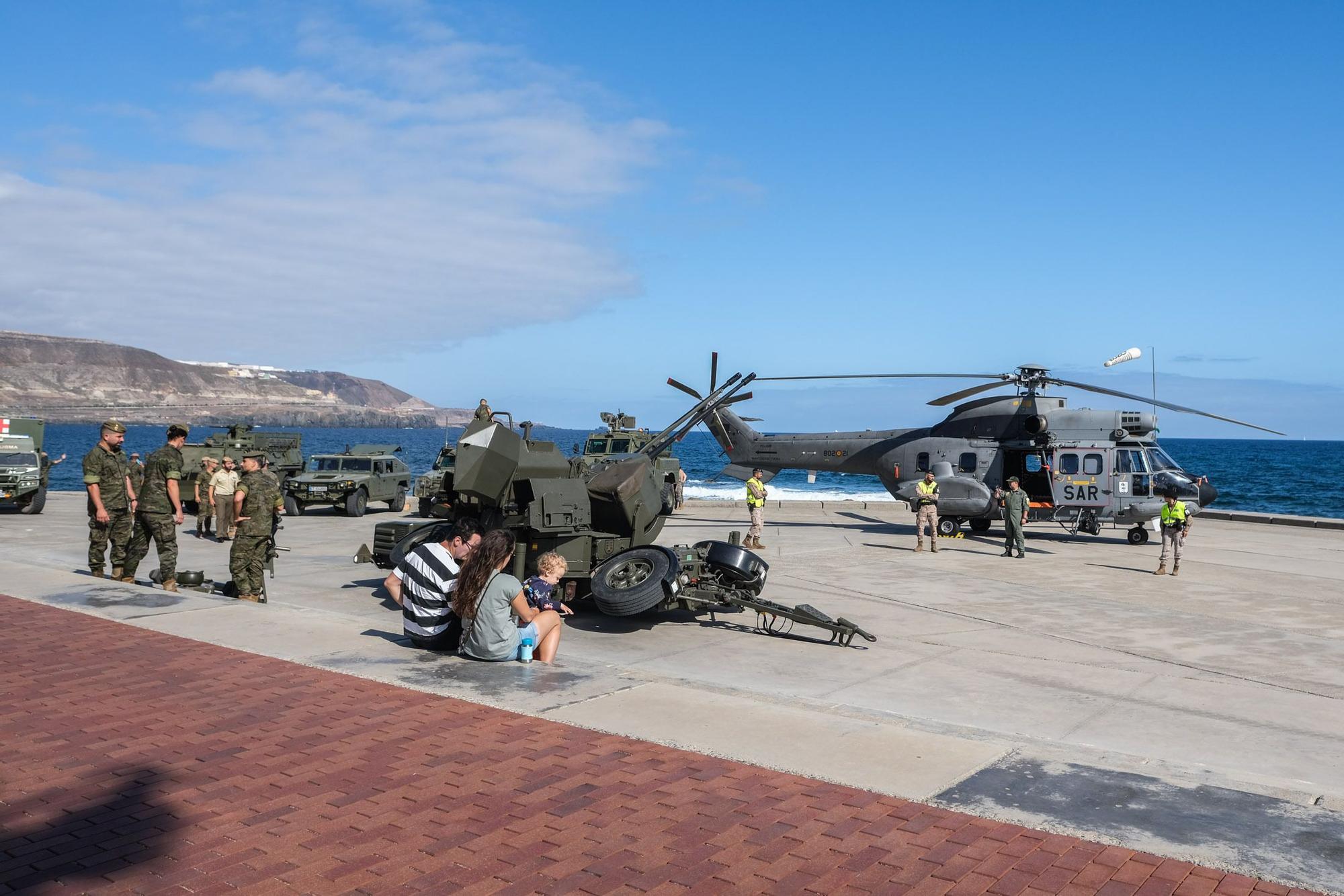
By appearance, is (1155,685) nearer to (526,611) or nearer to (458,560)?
(526,611)

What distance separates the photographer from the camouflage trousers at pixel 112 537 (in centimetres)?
1081

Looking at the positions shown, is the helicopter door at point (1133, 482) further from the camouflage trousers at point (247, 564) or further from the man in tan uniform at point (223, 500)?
the man in tan uniform at point (223, 500)

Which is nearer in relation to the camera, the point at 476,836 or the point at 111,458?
the point at 476,836

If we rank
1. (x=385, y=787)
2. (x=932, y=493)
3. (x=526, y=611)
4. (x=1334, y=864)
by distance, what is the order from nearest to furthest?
(x=1334, y=864) < (x=385, y=787) < (x=526, y=611) < (x=932, y=493)

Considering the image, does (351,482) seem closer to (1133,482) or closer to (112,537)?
(112,537)

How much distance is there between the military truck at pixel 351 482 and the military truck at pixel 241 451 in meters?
0.60

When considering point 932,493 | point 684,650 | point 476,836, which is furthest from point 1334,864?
point 932,493

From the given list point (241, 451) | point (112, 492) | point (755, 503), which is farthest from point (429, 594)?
point (241, 451)

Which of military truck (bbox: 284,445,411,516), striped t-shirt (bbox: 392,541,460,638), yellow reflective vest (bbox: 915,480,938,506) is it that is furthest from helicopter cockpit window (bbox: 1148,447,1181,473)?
military truck (bbox: 284,445,411,516)

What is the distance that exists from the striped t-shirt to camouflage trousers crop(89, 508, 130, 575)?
491 cm

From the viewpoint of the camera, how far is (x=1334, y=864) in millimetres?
4117

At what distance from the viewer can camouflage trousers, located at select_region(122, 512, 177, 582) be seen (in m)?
10.7

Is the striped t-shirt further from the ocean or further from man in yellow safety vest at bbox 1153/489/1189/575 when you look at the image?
the ocean

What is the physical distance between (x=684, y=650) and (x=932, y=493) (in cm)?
1042
